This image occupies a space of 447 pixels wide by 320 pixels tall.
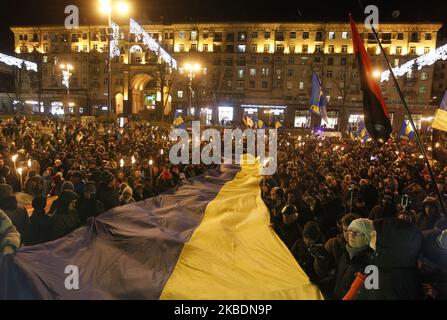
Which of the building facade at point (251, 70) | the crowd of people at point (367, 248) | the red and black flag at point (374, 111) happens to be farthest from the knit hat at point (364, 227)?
the building facade at point (251, 70)

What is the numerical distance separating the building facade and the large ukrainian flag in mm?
58279

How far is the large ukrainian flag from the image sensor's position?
3852 mm

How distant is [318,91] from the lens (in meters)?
16.2

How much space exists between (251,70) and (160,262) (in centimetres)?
6822

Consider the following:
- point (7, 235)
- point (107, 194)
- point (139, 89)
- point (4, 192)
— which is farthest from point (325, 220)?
point (139, 89)

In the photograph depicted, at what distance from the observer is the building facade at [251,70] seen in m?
65.2

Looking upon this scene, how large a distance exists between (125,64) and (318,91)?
58.4 meters

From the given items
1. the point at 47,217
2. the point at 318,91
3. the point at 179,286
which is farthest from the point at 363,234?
the point at 318,91

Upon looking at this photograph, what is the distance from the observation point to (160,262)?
14.8 feet

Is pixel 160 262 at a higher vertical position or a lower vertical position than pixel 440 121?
lower

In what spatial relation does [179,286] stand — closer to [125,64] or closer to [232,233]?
[232,233]

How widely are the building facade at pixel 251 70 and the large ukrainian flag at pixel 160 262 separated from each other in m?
58.3

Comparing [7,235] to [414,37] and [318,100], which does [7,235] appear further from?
[414,37]

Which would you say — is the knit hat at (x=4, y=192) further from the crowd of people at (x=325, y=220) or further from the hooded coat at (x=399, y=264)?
the hooded coat at (x=399, y=264)
